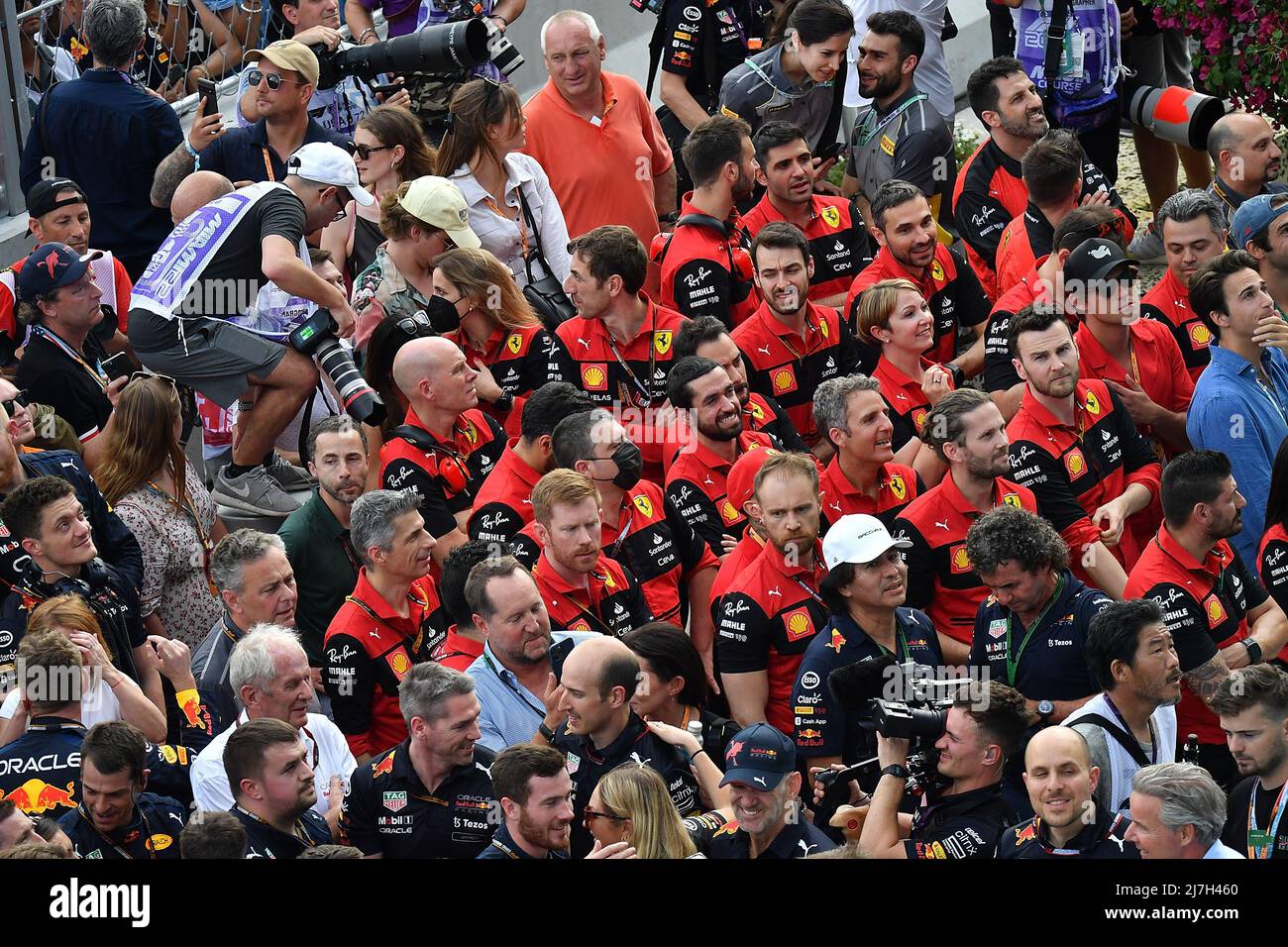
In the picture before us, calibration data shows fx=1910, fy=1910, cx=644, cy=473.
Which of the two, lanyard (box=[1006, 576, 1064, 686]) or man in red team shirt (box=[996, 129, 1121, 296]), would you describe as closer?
lanyard (box=[1006, 576, 1064, 686])

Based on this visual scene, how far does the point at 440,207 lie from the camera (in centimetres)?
843

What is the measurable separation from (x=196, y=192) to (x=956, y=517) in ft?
12.5

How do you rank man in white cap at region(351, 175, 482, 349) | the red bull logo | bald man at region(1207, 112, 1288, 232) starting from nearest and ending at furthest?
the red bull logo
man in white cap at region(351, 175, 482, 349)
bald man at region(1207, 112, 1288, 232)

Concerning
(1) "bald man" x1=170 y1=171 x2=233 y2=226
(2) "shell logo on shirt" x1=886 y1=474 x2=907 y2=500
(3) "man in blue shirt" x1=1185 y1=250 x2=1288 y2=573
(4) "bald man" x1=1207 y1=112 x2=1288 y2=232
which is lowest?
(2) "shell logo on shirt" x1=886 y1=474 x2=907 y2=500

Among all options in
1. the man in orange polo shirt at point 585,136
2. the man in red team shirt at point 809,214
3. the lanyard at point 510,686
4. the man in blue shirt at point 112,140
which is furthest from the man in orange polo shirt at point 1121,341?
the man in blue shirt at point 112,140

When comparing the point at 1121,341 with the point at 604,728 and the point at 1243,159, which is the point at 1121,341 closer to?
the point at 1243,159

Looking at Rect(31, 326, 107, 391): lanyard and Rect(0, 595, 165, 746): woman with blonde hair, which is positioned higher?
Rect(31, 326, 107, 391): lanyard

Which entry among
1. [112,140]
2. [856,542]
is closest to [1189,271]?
[856,542]

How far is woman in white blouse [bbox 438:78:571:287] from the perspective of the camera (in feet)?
29.7

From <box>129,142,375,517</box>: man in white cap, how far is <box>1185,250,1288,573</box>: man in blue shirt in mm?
3608

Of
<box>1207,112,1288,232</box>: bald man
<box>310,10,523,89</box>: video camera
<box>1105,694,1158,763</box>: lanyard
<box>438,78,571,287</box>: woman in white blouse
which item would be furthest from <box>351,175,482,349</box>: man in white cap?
<box>1207,112,1288,232</box>: bald man

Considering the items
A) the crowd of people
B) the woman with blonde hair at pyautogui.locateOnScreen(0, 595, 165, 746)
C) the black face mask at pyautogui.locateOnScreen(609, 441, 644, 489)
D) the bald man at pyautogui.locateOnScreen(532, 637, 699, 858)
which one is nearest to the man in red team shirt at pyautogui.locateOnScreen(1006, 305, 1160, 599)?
the crowd of people

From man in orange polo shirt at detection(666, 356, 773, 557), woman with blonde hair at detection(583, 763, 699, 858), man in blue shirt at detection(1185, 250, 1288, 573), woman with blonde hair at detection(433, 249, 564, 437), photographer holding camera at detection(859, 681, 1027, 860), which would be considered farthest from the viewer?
woman with blonde hair at detection(433, 249, 564, 437)

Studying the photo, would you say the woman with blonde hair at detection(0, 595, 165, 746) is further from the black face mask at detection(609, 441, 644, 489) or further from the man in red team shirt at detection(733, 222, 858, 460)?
the man in red team shirt at detection(733, 222, 858, 460)
